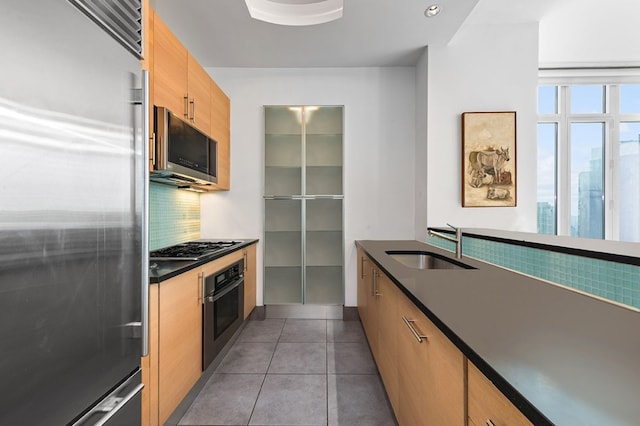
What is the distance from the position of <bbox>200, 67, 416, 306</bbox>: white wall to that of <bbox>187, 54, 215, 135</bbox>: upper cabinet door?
0.72 metres

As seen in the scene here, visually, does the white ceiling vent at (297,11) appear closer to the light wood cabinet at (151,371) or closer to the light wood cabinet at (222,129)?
the light wood cabinet at (222,129)

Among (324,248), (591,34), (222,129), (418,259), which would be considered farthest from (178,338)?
(591,34)

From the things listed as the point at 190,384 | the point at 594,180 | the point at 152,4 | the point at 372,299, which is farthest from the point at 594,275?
the point at 594,180

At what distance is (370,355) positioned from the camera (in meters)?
2.62

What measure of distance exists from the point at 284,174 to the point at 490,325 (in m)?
3.04

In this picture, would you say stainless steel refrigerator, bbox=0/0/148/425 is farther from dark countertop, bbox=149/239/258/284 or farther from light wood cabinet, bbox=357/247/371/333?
light wood cabinet, bbox=357/247/371/333

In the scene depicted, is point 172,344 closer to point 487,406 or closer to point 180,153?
point 180,153

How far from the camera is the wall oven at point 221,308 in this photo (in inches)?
83.2

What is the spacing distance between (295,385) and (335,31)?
113 inches

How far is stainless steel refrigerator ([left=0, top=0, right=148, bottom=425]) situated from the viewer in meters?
0.70

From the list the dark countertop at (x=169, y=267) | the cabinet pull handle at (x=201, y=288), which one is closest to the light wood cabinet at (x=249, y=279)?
the dark countertop at (x=169, y=267)

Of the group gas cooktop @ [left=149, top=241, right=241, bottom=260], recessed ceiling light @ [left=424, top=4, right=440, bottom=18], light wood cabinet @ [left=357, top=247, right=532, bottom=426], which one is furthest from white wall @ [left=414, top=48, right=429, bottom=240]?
gas cooktop @ [left=149, top=241, right=241, bottom=260]

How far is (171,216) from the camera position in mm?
2941

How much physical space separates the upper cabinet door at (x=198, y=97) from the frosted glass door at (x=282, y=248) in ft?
3.71
